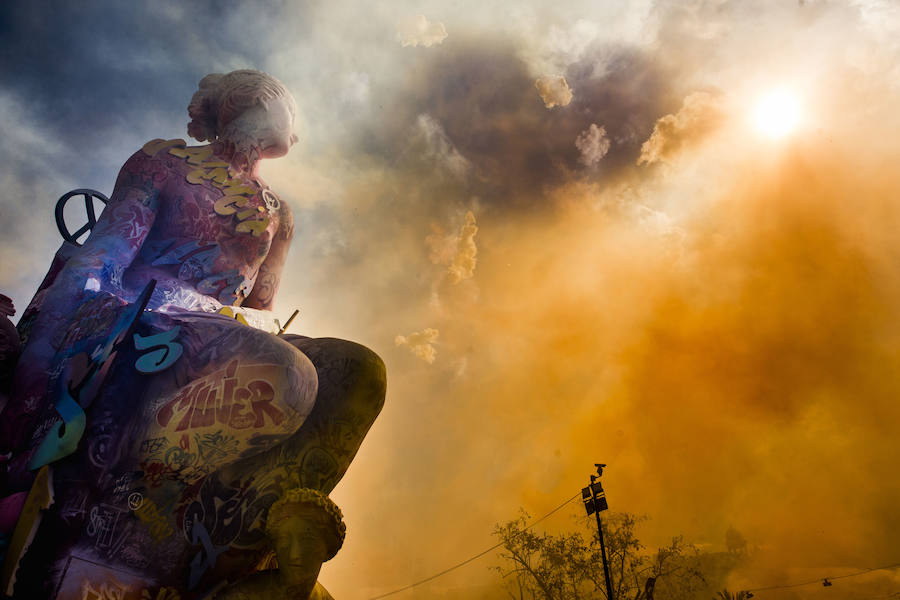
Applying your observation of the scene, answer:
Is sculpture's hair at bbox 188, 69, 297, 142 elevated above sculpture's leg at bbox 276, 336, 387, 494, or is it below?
above

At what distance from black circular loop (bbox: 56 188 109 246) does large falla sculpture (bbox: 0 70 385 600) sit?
7cm

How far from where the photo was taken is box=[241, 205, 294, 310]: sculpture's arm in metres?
3.72

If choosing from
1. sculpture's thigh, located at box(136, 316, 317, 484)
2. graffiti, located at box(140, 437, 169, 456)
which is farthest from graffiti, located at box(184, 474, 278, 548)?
graffiti, located at box(140, 437, 169, 456)

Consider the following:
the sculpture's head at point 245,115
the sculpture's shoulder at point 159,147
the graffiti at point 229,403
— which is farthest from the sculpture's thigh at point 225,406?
the sculpture's head at point 245,115

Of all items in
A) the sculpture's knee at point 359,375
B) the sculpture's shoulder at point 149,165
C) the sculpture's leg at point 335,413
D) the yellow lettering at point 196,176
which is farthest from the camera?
the yellow lettering at point 196,176

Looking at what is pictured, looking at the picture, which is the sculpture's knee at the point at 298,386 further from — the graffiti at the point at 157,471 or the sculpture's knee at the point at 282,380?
the graffiti at the point at 157,471

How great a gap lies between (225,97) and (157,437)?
2.55 m

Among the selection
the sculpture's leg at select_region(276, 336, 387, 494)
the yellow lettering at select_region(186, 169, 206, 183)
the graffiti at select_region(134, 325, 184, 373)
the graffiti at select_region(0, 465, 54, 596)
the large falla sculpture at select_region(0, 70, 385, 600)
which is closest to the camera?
the graffiti at select_region(0, 465, 54, 596)

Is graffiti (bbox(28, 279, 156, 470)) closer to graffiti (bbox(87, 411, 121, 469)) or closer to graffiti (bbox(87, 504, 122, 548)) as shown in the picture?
graffiti (bbox(87, 411, 121, 469))

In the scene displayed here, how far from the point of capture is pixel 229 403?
85.0 inches

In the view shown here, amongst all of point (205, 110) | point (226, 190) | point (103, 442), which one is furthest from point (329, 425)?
point (205, 110)

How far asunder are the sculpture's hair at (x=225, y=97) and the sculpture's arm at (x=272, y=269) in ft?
2.52

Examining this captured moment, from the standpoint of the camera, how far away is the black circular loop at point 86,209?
9.67 ft

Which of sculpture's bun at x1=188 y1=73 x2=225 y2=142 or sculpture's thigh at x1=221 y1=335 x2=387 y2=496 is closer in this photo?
sculpture's thigh at x1=221 y1=335 x2=387 y2=496
